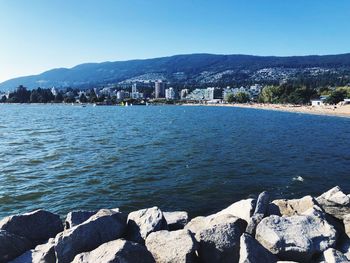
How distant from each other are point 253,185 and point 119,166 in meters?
10.3

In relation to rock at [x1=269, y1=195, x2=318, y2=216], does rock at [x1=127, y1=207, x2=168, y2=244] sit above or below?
above

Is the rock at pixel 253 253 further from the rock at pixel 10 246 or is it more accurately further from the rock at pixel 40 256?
the rock at pixel 10 246

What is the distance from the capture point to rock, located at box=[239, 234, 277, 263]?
8.15m

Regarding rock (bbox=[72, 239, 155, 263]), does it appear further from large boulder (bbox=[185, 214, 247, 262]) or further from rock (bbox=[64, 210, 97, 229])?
rock (bbox=[64, 210, 97, 229])

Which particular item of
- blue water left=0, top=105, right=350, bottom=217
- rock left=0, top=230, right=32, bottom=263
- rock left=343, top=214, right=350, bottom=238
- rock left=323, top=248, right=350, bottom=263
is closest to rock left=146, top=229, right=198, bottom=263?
rock left=323, top=248, right=350, bottom=263

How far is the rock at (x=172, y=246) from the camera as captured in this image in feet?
27.3

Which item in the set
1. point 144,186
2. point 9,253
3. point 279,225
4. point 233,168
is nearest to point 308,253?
point 279,225

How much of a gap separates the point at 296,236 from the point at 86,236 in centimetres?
539

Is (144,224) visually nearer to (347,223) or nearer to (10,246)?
(10,246)

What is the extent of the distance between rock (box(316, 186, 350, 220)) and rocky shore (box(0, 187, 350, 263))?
0.11 m

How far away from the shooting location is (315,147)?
3897 centimetres

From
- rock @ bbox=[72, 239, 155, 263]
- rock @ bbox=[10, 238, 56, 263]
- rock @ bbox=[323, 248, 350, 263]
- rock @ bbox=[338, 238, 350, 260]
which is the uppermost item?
rock @ bbox=[72, 239, 155, 263]

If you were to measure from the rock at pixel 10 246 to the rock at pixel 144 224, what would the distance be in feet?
9.78

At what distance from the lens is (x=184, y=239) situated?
868 cm
